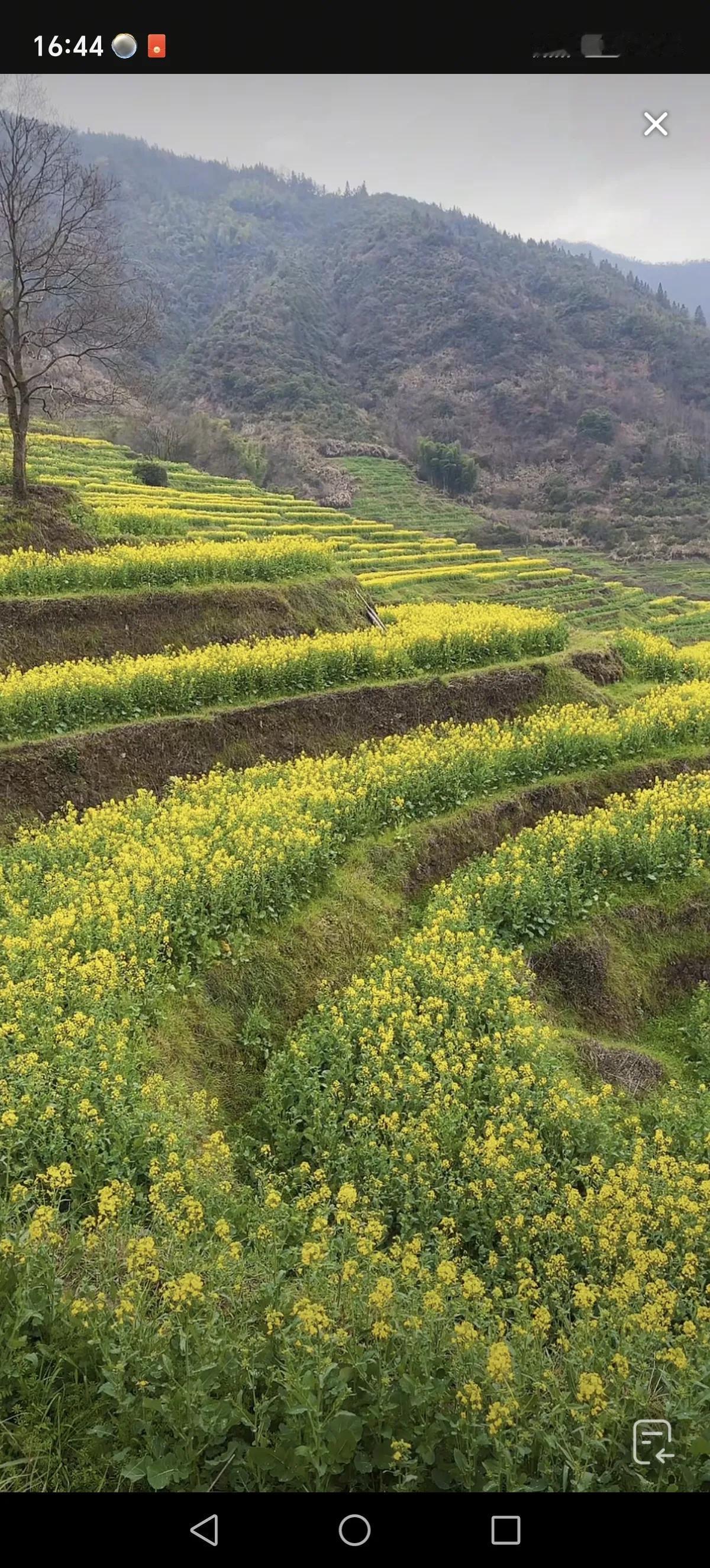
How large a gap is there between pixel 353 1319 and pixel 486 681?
13.7m

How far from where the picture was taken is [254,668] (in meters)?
14.6

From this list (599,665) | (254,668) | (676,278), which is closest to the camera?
(254,668)

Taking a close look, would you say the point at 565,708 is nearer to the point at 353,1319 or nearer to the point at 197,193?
the point at 353,1319

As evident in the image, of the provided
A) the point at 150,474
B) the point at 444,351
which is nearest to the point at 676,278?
the point at 444,351

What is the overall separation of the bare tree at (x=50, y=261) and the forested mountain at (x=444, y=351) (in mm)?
54679

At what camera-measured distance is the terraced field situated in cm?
364

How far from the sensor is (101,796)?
39.3 feet

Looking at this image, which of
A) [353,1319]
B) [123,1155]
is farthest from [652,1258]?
[123,1155]

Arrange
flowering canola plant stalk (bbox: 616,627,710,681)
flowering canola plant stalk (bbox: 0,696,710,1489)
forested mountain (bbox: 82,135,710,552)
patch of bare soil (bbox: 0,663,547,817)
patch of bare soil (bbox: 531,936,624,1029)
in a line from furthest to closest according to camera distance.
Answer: forested mountain (bbox: 82,135,710,552) → flowering canola plant stalk (bbox: 616,627,710,681) → patch of bare soil (bbox: 0,663,547,817) → patch of bare soil (bbox: 531,936,624,1029) → flowering canola plant stalk (bbox: 0,696,710,1489)

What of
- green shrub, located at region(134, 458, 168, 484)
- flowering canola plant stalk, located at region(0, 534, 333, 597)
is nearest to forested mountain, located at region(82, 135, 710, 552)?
green shrub, located at region(134, 458, 168, 484)

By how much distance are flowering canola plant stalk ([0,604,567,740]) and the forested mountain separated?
54.6 m

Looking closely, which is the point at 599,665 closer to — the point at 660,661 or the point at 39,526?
the point at 660,661
